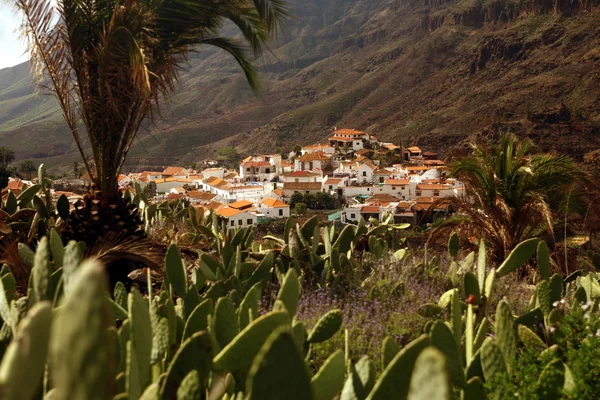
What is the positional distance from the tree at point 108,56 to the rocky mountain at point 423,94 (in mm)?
16866

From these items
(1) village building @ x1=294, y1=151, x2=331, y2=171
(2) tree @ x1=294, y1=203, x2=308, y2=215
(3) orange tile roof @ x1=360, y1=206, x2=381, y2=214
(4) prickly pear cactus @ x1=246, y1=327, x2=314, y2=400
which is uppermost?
(1) village building @ x1=294, y1=151, x2=331, y2=171

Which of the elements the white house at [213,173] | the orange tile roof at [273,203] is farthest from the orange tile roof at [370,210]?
the white house at [213,173]

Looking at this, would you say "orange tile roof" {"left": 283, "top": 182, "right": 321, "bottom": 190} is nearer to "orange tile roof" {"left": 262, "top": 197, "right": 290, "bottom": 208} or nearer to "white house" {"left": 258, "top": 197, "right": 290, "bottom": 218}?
"orange tile roof" {"left": 262, "top": 197, "right": 290, "bottom": 208}

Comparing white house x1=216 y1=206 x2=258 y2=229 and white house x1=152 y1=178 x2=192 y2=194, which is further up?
white house x1=152 y1=178 x2=192 y2=194

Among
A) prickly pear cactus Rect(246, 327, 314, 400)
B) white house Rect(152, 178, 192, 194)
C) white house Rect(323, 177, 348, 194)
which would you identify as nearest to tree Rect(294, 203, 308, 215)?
white house Rect(323, 177, 348, 194)

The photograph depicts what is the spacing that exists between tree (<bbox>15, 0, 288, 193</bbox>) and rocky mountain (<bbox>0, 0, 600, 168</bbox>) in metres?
16.9

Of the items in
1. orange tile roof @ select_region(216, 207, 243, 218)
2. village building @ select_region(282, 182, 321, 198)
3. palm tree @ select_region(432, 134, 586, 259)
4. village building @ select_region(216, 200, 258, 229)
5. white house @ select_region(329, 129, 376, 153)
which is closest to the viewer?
palm tree @ select_region(432, 134, 586, 259)

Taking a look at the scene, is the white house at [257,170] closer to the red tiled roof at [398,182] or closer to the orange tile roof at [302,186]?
the orange tile roof at [302,186]

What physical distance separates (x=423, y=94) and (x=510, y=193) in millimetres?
57379

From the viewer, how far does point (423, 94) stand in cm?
6019

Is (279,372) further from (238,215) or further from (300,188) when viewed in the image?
(300,188)

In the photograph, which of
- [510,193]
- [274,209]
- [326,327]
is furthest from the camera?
[274,209]

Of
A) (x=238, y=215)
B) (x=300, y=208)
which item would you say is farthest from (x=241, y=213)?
(x=300, y=208)

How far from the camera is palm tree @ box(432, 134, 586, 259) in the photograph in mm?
4984
